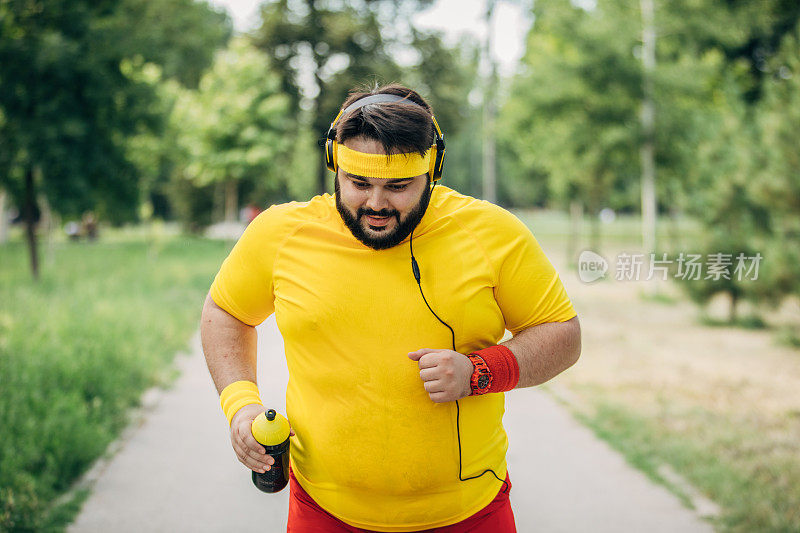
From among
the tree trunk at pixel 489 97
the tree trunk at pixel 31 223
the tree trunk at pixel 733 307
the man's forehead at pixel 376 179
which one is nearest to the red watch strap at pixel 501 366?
the man's forehead at pixel 376 179

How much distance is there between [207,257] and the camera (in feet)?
82.8

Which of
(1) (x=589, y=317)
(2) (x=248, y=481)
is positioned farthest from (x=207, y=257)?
(2) (x=248, y=481)

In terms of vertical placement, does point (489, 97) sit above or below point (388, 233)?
below

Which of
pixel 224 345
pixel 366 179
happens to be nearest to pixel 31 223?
pixel 224 345

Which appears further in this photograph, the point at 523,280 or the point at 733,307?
the point at 733,307

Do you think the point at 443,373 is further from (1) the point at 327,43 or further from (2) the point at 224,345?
(1) the point at 327,43

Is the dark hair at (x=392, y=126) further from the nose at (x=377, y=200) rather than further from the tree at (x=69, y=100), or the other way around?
the tree at (x=69, y=100)

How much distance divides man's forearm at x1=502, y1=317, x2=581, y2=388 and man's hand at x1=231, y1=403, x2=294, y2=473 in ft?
2.59

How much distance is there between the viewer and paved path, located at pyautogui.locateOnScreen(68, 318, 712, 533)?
15.1 feet

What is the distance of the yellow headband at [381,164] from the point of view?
2.07 metres

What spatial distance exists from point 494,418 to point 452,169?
242 feet

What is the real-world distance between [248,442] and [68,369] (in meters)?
5.31

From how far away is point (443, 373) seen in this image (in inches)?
79.4

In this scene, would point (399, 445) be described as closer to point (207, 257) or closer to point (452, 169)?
point (207, 257)
